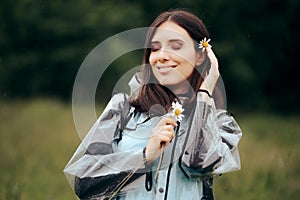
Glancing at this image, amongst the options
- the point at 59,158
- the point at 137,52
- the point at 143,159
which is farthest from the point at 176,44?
the point at 137,52

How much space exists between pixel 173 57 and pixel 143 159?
28cm

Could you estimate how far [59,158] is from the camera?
23.5ft

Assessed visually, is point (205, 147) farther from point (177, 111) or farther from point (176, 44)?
point (176, 44)

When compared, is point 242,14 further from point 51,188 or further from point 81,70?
point 81,70

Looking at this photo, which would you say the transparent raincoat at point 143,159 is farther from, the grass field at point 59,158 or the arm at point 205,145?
the grass field at point 59,158

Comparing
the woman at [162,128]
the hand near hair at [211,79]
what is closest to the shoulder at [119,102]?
the woman at [162,128]

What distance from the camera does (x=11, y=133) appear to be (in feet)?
27.5

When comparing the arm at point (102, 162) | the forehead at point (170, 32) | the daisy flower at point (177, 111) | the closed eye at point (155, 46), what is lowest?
the arm at point (102, 162)

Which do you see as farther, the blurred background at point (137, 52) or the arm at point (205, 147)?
the blurred background at point (137, 52)

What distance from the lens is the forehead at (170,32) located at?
2.34m

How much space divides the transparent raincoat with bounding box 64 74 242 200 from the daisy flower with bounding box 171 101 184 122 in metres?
0.04

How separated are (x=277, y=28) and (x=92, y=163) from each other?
1374 cm

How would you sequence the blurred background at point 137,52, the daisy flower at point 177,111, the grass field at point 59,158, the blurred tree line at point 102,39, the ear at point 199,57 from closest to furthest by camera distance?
the daisy flower at point 177,111, the ear at point 199,57, the grass field at point 59,158, the blurred background at point 137,52, the blurred tree line at point 102,39

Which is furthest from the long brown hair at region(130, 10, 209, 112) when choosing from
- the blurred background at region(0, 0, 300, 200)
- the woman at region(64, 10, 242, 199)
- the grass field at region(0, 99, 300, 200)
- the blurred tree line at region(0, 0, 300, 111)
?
the blurred tree line at region(0, 0, 300, 111)
